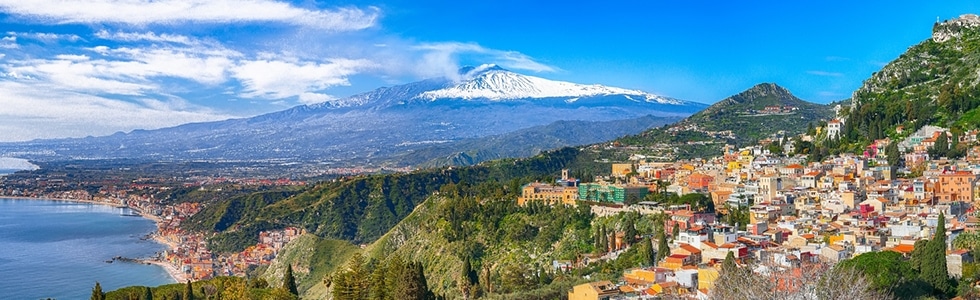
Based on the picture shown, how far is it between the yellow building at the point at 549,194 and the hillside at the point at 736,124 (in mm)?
24348

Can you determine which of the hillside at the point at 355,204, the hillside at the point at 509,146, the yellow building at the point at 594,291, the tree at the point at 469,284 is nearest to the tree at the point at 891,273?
the yellow building at the point at 594,291

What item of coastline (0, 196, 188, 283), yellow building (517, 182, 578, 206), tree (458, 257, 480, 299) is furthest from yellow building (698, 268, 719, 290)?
coastline (0, 196, 188, 283)

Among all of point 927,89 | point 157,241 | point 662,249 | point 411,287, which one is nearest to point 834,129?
point 927,89

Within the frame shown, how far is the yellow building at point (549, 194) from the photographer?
127 feet

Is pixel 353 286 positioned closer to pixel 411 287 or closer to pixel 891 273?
pixel 411 287

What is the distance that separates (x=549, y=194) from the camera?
39.7 metres

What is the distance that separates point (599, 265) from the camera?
28.0 m

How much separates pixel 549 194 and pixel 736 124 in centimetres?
4471

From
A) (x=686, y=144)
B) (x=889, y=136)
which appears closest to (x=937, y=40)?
(x=889, y=136)

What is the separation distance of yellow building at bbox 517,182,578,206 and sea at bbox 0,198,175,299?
2184 centimetres

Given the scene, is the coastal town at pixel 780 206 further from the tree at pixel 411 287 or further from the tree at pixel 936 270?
the tree at pixel 411 287

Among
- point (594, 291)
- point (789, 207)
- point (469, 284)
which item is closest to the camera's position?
point (594, 291)

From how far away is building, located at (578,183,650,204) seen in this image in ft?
120

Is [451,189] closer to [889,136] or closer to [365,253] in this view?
[365,253]
